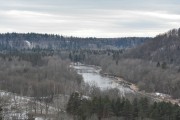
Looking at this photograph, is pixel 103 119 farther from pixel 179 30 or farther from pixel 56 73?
pixel 179 30

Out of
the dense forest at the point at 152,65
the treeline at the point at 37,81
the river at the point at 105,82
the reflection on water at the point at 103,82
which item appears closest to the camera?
the treeline at the point at 37,81

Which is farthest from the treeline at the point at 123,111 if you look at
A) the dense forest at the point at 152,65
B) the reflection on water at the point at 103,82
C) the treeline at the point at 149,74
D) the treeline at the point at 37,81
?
the treeline at the point at 149,74

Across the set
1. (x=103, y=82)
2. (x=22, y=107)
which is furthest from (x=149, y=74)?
(x=22, y=107)

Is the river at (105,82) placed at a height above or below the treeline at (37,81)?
below

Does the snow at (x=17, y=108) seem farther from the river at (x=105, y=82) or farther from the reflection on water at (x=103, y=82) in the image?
the reflection on water at (x=103, y=82)

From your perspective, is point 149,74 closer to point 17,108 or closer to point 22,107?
point 22,107

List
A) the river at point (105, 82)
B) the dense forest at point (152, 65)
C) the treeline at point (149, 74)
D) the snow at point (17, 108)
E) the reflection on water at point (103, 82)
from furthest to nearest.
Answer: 1. the dense forest at point (152, 65)
2. the treeline at point (149, 74)
3. the reflection on water at point (103, 82)
4. the river at point (105, 82)
5. the snow at point (17, 108)

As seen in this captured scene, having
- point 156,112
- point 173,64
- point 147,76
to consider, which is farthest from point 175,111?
point 173,64

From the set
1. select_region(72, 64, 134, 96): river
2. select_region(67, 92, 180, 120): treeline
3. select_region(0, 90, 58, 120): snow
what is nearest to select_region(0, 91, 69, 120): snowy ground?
select_region(0, 90, 58, 120): snow
